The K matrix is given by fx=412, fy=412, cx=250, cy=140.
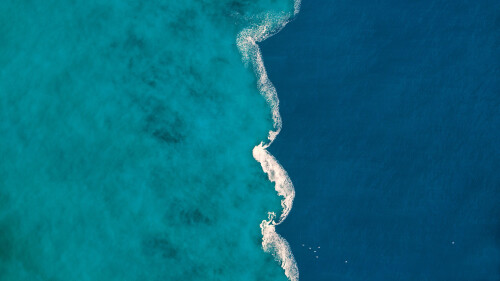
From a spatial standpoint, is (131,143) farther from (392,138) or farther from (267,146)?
(392,138)

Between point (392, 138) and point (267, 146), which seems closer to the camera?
point (392, 138)

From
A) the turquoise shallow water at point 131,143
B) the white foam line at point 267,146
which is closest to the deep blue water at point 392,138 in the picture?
the white foam line at point 267,146

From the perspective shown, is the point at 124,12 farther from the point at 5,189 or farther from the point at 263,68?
the point at 5,189

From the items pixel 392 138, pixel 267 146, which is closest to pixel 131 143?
pixel 267 146

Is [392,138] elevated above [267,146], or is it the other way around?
[392,138]

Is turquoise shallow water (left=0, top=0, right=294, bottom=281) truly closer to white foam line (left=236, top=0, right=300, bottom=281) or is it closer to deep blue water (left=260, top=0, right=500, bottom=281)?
white foam line (left=236, top=0, right=300, bottom=281)

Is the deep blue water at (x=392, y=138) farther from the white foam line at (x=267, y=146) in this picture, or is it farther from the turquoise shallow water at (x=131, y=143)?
the turquoise shallow water at (x=131, y=143)

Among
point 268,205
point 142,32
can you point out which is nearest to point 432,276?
point 268,205
